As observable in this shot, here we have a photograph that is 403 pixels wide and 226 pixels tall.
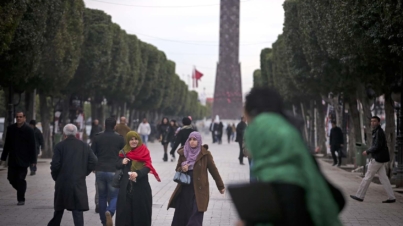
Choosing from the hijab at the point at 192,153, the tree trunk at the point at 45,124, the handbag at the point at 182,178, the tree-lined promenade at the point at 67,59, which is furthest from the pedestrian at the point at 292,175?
the tree trunk at the point at 45,124

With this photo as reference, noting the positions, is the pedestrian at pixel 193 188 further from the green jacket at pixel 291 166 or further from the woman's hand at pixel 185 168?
the green jacket at pixel 291 166

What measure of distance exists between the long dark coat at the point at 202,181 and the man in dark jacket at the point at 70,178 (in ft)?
3.60

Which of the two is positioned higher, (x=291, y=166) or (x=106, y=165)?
(x=291, y=166)

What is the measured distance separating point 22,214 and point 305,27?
14801 millimetres

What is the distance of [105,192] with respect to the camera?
11859 mm

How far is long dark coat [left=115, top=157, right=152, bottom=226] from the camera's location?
34.0 feet

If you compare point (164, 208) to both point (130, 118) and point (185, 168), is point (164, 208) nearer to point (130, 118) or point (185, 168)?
point (185, 168)

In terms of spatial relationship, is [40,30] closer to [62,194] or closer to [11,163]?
[11,163]

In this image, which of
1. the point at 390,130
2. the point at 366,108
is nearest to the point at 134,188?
the point at 390,130

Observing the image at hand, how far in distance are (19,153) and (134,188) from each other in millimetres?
5174

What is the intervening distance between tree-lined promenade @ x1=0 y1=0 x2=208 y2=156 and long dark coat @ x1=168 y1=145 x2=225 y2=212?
8217 millimetres

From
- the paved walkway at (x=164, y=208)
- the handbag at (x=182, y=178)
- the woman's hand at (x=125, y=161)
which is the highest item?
the woman's hand at (x=125, y=161)

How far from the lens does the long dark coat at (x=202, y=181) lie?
10461 millimetres

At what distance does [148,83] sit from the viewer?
212 ft
